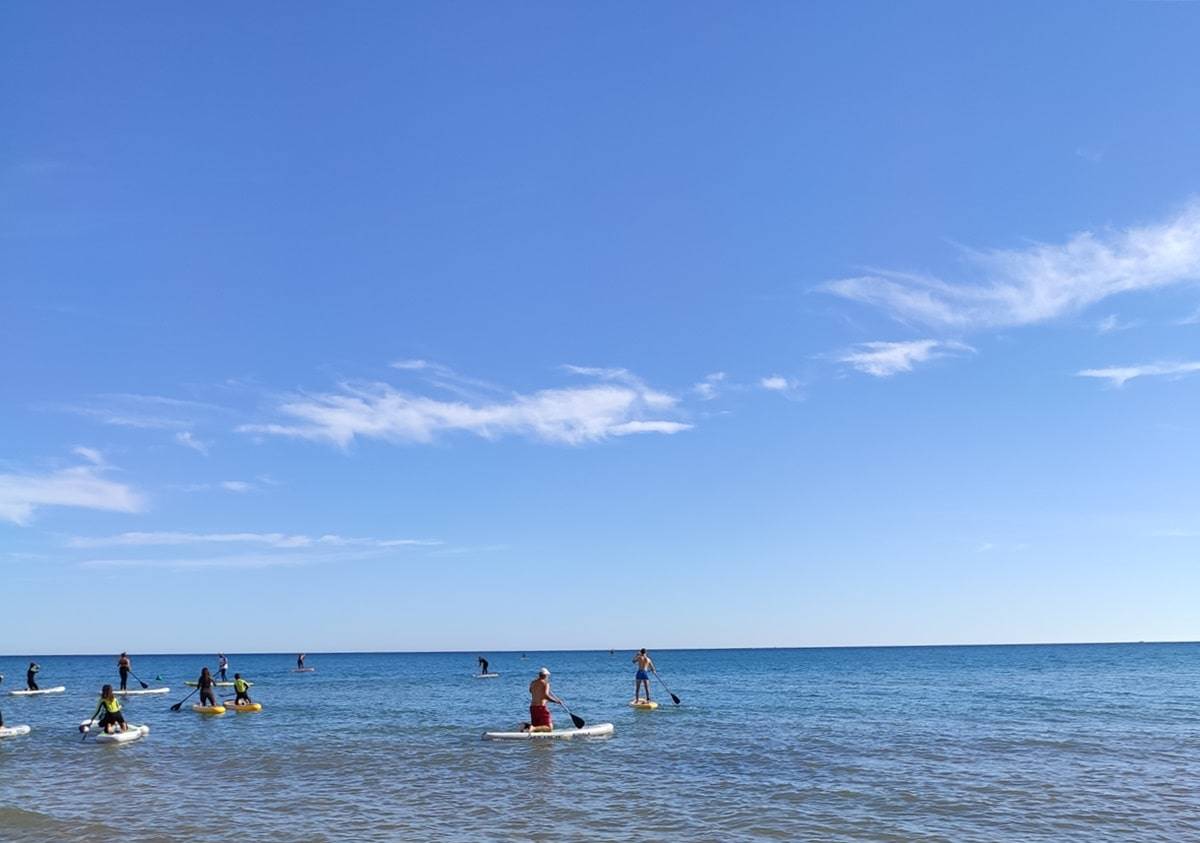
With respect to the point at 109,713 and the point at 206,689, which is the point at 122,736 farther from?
the point at 206,689

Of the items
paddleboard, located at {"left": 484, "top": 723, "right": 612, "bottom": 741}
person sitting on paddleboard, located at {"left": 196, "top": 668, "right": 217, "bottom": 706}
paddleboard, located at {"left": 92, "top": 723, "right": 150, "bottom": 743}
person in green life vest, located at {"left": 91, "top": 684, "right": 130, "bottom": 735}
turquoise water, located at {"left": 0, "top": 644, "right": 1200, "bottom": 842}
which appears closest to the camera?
turquoise water, located at {"left": 0, "top": 644, "right": 1200, "bottom": 842}

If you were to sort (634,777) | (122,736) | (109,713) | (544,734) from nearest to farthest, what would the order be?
1. (634,777)
2. (544,734)
3. (122,736)
4. (109,713)

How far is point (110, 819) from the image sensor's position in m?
16.8

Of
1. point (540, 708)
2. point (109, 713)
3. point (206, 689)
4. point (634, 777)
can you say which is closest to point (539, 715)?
point (540, 708)

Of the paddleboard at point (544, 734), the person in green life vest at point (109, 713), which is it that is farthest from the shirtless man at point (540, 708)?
the person in green life vest at point (109, 713)

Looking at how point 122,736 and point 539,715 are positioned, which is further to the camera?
point 122,736

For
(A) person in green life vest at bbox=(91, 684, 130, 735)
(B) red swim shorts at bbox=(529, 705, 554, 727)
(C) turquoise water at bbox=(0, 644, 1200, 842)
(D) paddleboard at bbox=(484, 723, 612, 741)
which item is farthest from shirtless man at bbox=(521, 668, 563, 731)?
(A) person in green life vest at bbox=(91, 684, 130, 735)

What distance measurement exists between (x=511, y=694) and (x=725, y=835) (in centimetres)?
4040

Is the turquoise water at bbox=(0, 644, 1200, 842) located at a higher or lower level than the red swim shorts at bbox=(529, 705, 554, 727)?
lower

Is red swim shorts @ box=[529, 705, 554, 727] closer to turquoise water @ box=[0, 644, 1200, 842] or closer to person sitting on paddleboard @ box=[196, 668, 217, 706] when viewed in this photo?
turquoise water @ box=[0, 644, 1200, 842]

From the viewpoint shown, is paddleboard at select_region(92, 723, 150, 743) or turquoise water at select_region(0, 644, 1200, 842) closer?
turquoise water at select_region(0, 644, 1200, 842)

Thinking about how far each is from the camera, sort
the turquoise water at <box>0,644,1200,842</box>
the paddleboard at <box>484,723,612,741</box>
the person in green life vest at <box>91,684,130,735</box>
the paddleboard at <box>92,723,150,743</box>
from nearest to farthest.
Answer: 1. the turquoise water at <box>0,644,1200,842</box>
2. the paddleboard at <box>484,723,612,741</box>
3. the paddleboard at <box>92,723,150,743</box>
4. the person in green life vest at <box>91,684,130,735</box>

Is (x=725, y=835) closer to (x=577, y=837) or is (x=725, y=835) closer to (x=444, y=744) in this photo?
(x=577, y=837)

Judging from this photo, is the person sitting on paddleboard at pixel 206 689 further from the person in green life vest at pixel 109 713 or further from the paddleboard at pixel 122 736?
the person in green life vest at pixel 109 713
